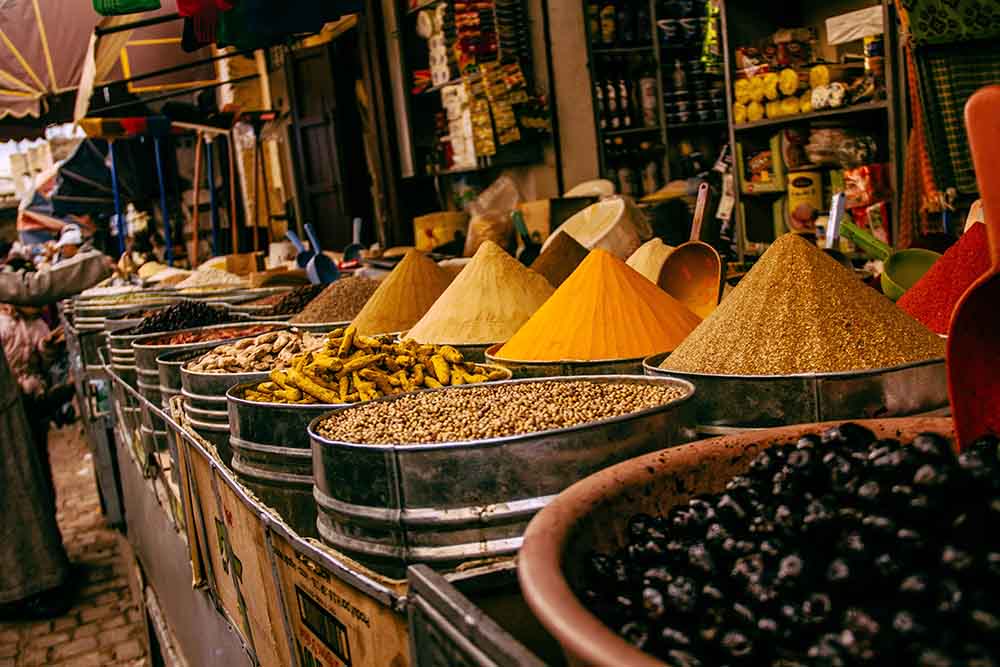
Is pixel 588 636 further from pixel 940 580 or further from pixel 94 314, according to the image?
pixel 94 314

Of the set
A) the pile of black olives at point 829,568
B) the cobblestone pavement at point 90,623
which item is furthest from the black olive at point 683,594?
the cobblestone pavement at point 90,623

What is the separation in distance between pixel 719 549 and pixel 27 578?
12.7 ft

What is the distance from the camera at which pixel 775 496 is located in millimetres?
711

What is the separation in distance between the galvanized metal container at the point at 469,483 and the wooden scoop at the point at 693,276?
2.59 feet

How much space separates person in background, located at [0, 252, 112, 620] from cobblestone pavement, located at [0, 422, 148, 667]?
0.09 m

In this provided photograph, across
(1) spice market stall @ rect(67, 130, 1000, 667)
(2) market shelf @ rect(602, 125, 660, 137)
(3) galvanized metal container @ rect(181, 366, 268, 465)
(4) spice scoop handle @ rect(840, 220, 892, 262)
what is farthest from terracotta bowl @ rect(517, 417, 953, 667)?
(2) market shelf @ rect(602, 125, 660, 137)

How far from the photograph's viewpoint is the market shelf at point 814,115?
320 cm

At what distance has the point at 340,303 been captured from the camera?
216 cm

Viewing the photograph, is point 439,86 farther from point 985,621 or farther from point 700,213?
point 985,621

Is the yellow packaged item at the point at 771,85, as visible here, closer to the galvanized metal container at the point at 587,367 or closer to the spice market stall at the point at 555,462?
the spice market stall at the point at 555,462

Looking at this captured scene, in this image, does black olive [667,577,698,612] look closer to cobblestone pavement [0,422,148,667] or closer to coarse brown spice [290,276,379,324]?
coarse brown spice [290,276,379,324]

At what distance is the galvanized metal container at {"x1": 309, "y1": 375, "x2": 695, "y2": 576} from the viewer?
877mm

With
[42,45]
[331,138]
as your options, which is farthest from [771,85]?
[331,138]

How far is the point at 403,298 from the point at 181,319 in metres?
0.83
